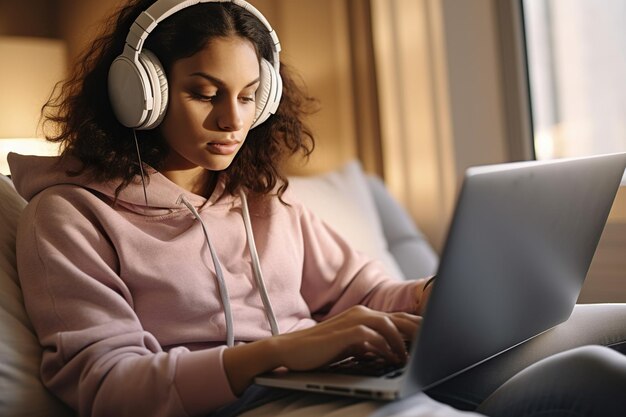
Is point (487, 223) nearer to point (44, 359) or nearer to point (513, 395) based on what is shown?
point (513, 395)

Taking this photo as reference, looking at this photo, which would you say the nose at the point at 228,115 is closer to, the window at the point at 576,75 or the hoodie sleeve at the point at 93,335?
the hoodie sleeve at the point at 93,335

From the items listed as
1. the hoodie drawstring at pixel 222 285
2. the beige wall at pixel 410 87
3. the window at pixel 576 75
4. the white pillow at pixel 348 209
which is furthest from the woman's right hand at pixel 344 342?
the beige wall at pixel 410 87

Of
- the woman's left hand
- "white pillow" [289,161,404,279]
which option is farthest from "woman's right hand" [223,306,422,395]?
"white pillow" [289,161,404,279]

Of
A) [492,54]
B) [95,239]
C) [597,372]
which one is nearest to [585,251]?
[597,372]

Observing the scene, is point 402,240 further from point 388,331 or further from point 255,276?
point 388,331

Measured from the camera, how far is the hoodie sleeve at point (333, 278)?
1321 mm

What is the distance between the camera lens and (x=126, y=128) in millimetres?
1177

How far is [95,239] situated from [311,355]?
0.37 m

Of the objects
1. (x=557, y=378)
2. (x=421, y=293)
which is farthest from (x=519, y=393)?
(x=421, y=293)

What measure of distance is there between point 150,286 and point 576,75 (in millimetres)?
1468

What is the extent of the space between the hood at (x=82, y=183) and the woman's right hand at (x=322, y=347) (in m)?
0.32

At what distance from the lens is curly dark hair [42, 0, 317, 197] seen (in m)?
1.11

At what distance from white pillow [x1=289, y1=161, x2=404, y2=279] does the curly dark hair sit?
39cm

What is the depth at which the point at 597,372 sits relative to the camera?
2.70 feet
